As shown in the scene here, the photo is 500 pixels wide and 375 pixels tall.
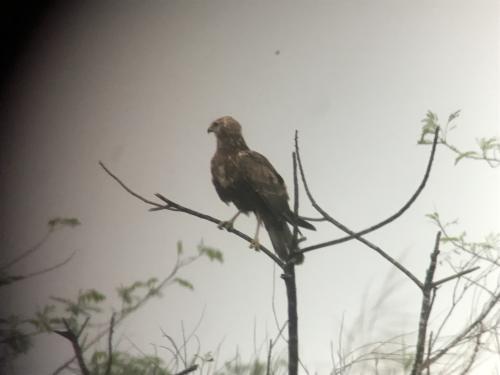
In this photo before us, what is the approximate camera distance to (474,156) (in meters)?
1.12

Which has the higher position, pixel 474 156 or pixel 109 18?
pixel 109 18

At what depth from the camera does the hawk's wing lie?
1.09 m

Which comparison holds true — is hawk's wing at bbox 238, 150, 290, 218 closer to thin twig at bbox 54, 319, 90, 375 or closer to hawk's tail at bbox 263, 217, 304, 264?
hawk's tail at bbox 263, 217, 304, 264

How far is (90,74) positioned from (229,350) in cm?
80

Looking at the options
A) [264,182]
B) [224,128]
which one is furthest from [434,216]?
[224,128]

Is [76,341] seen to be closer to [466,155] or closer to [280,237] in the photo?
[280,237]

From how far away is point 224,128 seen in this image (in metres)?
1.16

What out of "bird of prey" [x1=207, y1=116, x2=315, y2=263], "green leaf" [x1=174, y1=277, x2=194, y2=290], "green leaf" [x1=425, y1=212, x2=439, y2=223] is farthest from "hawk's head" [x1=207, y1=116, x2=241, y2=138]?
"green leaf" [x1=425, y1=212, x2=439, y2=223]

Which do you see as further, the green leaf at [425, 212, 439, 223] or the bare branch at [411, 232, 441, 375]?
the green leaf at [425, 212, 439, 223]

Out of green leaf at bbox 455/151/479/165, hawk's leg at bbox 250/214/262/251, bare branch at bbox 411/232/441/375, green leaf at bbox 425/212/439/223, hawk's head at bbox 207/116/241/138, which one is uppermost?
green leaf at bbox 455/151/479/165

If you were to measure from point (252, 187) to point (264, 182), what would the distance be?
31mm

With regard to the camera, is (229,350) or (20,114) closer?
(229,350)

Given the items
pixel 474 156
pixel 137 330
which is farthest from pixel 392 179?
pixel 137 330

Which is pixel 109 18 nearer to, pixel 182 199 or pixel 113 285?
pixel 182 199
